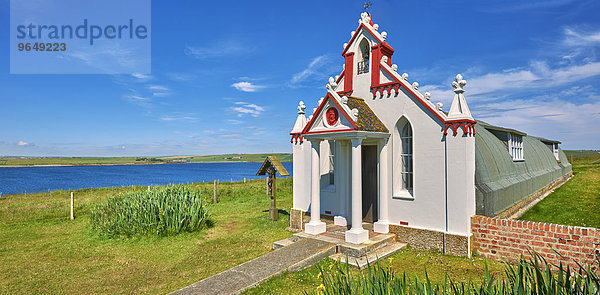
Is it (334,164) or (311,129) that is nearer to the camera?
(311,129)

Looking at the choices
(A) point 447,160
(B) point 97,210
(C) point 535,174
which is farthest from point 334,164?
(C) point 535,174

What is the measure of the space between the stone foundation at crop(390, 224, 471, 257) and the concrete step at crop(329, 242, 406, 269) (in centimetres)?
34

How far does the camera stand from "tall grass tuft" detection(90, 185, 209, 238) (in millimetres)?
13117

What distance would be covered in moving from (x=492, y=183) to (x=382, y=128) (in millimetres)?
4475

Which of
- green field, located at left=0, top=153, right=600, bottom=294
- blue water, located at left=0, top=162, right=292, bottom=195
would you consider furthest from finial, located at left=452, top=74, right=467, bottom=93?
blue water, located at left=0, top=162, right=292, bottom=195

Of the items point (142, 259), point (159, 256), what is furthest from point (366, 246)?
point (142, 259)

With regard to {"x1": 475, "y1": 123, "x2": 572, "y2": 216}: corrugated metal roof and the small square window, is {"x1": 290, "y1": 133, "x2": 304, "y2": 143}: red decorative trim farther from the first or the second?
the small square window

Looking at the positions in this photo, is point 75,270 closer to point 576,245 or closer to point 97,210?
point 97,210

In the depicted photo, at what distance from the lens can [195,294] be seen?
293 inches

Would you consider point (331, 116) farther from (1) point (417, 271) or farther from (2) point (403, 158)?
(1) point (417, 271)

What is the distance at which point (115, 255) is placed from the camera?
11188mm

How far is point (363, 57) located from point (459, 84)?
4112 millimetres

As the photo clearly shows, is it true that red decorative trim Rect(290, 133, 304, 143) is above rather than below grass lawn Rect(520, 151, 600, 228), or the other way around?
above

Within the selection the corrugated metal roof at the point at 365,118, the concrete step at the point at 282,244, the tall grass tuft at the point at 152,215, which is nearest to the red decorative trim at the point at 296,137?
the corrugated metal roof at the point at 365,118
